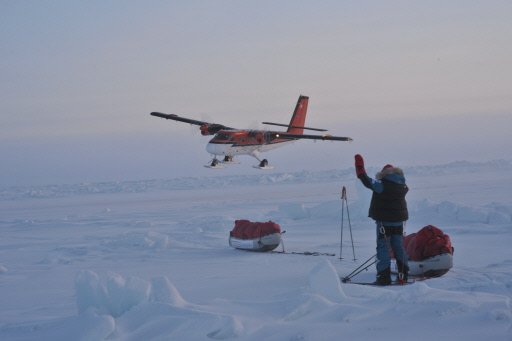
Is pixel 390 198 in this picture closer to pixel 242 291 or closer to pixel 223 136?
pixel 242 291

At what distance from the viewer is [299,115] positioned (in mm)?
37688

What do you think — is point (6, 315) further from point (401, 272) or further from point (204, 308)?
point (401, 272)

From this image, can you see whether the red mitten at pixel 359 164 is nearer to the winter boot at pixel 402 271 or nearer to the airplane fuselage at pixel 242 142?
the winter boot at pixel 402 271

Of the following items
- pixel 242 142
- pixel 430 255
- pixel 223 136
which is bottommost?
pixel 430 255

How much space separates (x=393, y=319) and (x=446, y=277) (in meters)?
3.87

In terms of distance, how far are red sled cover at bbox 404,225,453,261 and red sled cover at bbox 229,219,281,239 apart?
4.20 m

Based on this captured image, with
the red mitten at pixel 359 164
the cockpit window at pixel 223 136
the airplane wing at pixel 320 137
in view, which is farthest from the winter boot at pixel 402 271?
the cockpit window at pixel 223 136

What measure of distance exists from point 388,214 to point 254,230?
5.23 m

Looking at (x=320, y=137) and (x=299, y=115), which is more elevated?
(x=299, y=115)

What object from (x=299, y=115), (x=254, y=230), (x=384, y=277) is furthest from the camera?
(x=299, y=115)

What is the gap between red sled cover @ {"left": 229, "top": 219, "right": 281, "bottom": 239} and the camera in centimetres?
1268

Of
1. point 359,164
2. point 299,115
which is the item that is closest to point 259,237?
point 359,164

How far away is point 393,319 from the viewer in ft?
15.8

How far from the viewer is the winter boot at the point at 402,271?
7891mm
